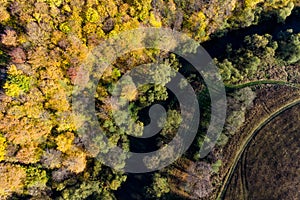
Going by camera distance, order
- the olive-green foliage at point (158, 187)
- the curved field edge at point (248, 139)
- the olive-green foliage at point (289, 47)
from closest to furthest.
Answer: the olive-green foliage at point (158, 187)
the curved field edge at point (248, 139)
the olive-green foliage at point (289, 47)

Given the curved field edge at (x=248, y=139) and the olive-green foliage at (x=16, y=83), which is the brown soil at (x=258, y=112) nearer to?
the curved field edge at (x=248, y=139)

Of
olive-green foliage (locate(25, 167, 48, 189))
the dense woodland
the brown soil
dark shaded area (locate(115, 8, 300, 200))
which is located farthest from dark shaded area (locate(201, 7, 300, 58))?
olive-green foliage (locate(25, 167, 48, 189))

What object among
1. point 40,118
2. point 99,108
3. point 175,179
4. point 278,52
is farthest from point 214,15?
point 40,118

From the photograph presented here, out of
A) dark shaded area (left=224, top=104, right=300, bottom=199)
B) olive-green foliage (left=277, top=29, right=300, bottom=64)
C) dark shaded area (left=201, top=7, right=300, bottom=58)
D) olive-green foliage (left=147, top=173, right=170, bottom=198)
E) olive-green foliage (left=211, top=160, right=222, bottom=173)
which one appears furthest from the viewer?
dark shaded area (left=201, top=7, right=300, bottom=58)

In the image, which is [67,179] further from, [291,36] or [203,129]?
[291,36]

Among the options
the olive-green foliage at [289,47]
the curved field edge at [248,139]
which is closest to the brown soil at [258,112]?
the curved field edge at [248,139]

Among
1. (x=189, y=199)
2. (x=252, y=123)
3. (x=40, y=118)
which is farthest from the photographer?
(x=252, y=123)

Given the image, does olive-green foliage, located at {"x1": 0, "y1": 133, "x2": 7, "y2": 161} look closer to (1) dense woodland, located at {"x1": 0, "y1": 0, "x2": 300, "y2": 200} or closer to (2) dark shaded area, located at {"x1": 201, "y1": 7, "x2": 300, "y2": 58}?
(1) dense woodland, located at {"x1": 0, "y1": 0, "x2": 300, "y2": 200}

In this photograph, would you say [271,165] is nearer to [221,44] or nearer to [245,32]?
[221,44]
